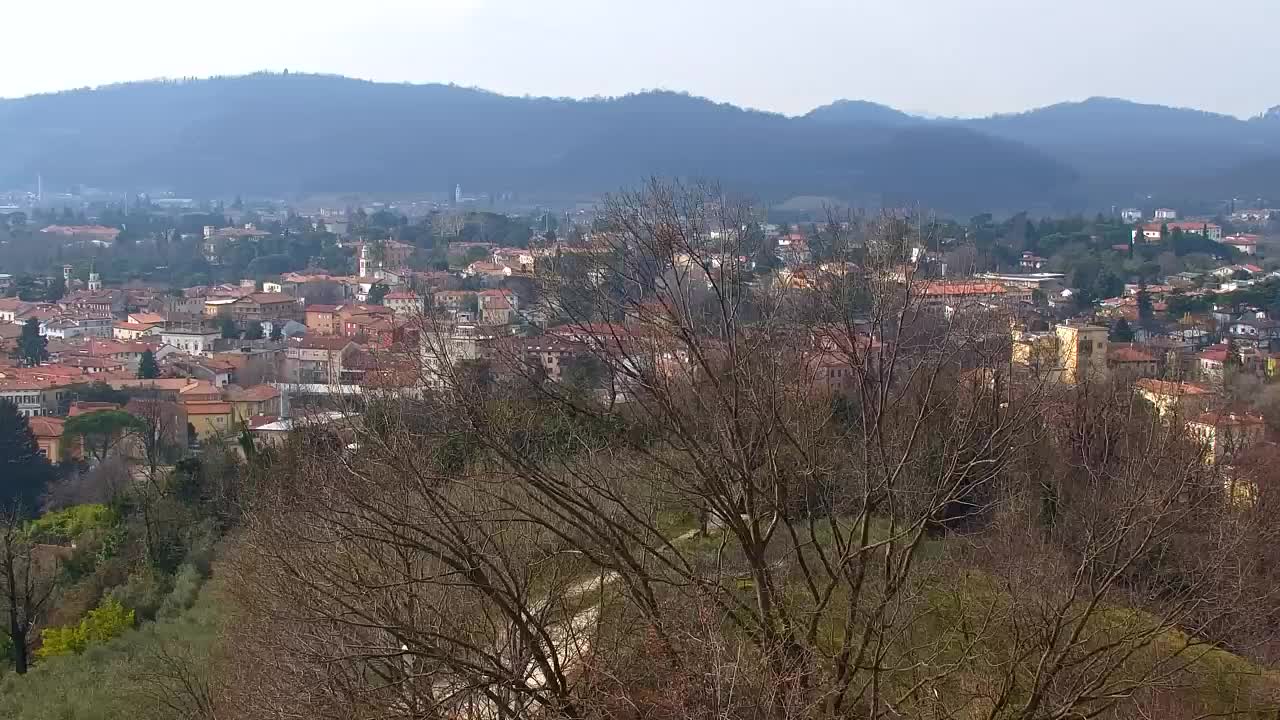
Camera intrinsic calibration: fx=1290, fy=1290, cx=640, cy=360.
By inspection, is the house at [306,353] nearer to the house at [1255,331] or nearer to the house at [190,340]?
the house at [190,340]

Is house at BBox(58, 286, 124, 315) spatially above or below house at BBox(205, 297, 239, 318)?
below

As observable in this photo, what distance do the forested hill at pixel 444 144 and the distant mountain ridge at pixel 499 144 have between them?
8.1 inches

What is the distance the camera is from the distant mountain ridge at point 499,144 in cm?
9550

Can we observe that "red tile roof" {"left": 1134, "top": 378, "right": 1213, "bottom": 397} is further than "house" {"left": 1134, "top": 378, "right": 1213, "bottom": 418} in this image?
Yes

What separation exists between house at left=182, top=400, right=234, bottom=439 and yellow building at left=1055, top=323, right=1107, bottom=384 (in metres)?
13.7

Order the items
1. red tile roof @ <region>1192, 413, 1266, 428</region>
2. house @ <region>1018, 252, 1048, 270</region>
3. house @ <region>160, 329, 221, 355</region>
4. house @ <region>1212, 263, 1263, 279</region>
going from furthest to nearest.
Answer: house @ <region>1018, 252, 1048, 270</region> < house @ <region>1212, 263, 1263, 279</region> < house @ <region>160, 329, 221, 355</region> < red tile roof @ <region>1192, 413, 1266, 428</region>

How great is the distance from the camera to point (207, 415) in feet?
75.9

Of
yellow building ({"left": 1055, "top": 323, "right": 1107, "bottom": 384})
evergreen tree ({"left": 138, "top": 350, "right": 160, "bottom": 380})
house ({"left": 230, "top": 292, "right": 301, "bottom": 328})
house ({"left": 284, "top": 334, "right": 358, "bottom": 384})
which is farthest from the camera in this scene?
house ({"left": 230, "top": 292, "right": 301, "bottom": 328})

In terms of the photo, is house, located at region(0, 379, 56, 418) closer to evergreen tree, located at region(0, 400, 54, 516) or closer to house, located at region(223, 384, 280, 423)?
house, located at region(223, 384, 280, 423)

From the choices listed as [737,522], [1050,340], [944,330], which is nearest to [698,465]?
[737,522]

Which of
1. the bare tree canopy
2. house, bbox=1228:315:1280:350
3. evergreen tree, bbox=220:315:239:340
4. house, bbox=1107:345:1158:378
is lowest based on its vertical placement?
evergreen tree, bbox=220:315:239:340

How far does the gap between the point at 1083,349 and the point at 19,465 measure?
50.7 feet

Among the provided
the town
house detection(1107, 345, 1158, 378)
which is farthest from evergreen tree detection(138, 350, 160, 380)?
house detection(1107, 345, 1158, 378)

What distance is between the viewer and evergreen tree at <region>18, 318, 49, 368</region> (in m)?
31.0
